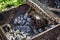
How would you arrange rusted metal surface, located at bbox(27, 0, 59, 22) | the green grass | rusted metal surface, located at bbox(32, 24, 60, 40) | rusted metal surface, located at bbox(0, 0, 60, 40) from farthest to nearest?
1. the green grass
2. rusted metal surface, located at bbox(27, 0, 59, 22)
3. rusted metal surface, located at bbox(0, 0, 60, 40)
4. rusted metal surface, located at bbox(32, 24, 60, 40)

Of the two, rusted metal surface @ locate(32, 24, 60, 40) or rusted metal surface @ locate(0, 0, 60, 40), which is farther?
rusted metal surface @ locate(0, 0, 60, 40)

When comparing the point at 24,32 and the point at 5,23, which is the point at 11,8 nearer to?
the point at 5,23

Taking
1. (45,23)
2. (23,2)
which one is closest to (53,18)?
(45,23)

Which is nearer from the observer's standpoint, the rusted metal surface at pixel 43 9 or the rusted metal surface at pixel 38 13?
the rusted metal surface at pixel 38 13

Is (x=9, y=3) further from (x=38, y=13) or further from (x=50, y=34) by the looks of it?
(x=50, y=34)

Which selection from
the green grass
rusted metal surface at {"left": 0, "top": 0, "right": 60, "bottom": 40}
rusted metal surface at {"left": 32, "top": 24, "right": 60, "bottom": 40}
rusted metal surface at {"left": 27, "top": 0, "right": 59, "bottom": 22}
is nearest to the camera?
rusted metal surface at {"left": 32, "top": 24, "right": 60, "bottom": 40}

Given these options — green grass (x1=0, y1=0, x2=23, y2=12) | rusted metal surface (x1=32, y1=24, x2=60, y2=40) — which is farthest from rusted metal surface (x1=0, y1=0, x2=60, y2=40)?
green grass (x1=0, y1=0, x2=23, y2=12)

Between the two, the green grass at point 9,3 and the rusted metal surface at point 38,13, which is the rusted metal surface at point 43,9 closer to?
the rusted metal surface at point 38,13

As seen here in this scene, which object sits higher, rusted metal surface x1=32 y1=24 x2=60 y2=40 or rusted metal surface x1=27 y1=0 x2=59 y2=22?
rusted metal surface x1=27 y1=0 x2=59 y2=22

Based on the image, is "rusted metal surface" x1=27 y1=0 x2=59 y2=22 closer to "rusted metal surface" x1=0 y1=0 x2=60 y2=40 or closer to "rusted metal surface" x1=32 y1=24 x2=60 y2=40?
"rusted metal surface" x1=0 y1=0 x2=60 y2=40

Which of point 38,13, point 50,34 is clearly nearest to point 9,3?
point 38,13

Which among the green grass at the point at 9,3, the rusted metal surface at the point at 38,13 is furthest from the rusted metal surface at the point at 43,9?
the green grass at the point at 9,3
